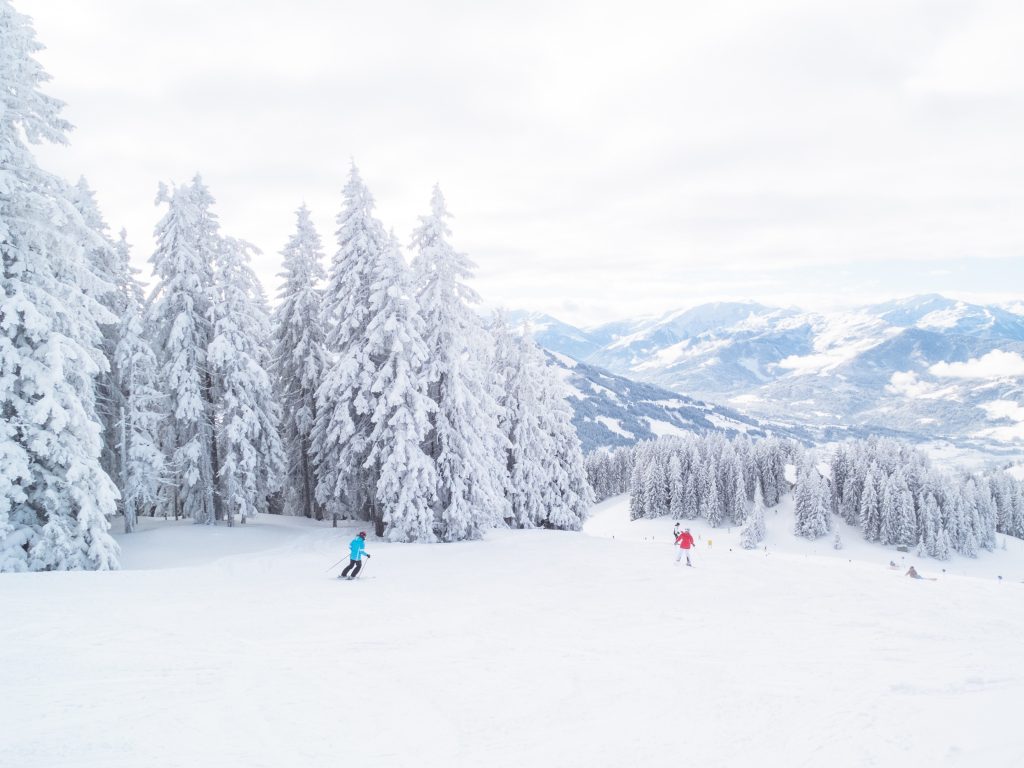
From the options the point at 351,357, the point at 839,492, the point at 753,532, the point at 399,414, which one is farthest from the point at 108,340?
the point at 839,492

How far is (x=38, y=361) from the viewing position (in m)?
18.1

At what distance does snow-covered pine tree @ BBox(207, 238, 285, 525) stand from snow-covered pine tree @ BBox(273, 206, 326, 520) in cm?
243

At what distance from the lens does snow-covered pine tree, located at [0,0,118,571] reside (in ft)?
57.6

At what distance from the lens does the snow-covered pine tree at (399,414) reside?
25078mm

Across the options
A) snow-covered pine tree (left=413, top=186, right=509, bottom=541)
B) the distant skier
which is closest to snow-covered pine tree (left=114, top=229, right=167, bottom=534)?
snow-covered pine tree (left=413, top=186, right=509, bottom=541)

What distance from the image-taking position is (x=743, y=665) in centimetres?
1106

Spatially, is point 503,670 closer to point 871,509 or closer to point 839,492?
point 871,509

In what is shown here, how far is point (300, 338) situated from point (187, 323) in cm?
663

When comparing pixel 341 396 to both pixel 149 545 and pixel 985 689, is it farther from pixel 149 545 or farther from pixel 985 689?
pixel 985 689

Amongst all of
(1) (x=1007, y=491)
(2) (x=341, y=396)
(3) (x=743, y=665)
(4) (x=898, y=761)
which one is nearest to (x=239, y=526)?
(2) (x=341, y=396)

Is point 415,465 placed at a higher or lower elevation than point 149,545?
higher

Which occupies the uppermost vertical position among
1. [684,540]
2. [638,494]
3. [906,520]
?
[684,540]

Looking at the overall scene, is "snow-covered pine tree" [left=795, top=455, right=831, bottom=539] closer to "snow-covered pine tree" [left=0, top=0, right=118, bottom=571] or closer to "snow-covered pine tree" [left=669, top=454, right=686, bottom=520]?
"snow-covered pine tree" [left=669, top=454, right=686, bottom=520]

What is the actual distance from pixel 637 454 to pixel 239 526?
110m
